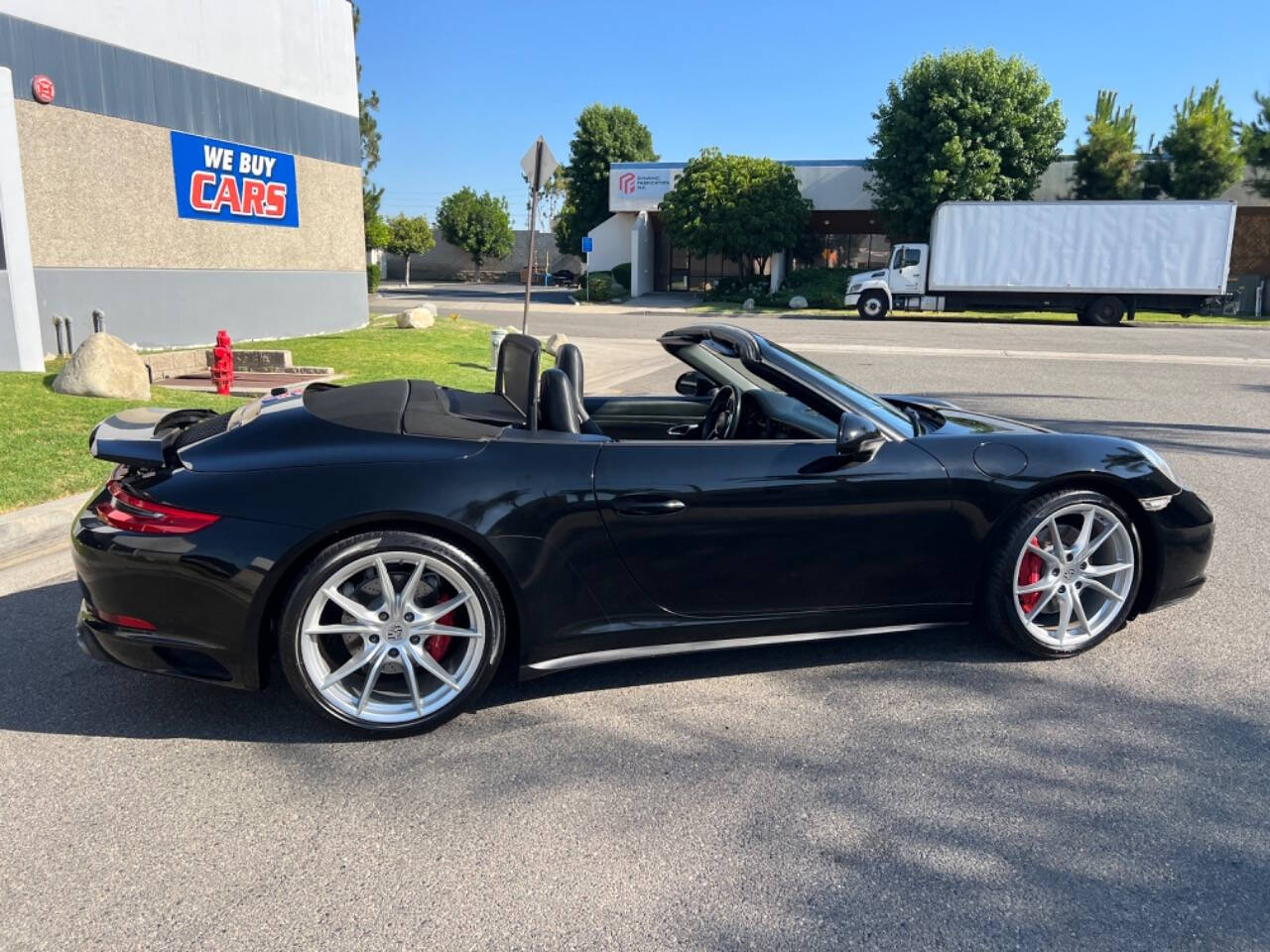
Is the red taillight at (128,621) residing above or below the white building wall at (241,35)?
below

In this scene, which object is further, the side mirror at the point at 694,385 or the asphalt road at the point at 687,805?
the side mirror at the point at 694,385

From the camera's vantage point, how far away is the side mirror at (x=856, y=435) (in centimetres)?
332

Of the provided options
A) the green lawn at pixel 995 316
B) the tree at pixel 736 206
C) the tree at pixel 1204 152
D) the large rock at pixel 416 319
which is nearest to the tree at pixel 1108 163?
the tree at pixel 1204 152

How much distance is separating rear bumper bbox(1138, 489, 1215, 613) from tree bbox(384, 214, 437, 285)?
64.3m

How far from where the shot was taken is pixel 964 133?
113 feet

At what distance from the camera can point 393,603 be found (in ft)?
10.2

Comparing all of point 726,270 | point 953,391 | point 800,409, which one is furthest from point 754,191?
point 800,409

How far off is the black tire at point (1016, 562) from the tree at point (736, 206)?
36.4m

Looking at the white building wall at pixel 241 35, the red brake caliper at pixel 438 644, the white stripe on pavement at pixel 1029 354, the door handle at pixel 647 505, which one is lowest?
the red brake caliper at pixel 438 644

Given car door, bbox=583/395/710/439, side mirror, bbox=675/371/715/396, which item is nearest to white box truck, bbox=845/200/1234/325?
side mirror, bbox=675/371/715/396

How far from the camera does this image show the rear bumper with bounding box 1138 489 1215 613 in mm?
3801

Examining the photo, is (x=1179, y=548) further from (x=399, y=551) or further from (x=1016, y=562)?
(x=399, y=551)

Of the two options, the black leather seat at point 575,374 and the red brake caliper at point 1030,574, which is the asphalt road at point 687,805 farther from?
the black leather seat at point 575,374

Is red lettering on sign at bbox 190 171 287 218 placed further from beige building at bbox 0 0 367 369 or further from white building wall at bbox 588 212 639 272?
white building wall at bbox 588 212 639 272
